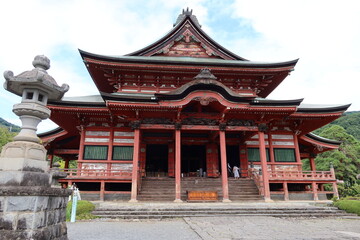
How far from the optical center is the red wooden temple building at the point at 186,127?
13982mm

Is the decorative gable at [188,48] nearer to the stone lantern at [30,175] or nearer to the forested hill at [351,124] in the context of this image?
the stone lantern at [30,175]

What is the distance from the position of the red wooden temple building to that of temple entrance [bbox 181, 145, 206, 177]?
9 cm

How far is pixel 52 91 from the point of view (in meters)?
5.68

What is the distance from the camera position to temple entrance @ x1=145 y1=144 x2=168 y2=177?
18.6 m

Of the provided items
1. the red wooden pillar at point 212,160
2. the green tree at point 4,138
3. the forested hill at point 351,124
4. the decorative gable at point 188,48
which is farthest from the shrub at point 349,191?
the green tree at point 4,138

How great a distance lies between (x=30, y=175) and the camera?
4703 mm

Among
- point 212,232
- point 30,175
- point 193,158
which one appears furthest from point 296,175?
point 30,175

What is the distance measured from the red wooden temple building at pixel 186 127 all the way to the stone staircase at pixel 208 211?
7.65ft

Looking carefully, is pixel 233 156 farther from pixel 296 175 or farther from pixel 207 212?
pixel 207 212

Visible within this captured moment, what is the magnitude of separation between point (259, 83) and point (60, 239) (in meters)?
17.7

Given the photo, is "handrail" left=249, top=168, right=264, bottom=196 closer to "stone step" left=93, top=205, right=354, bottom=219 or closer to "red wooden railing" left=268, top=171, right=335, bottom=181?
"red wooden railing" left=268, top=171, right=335, bottom=181

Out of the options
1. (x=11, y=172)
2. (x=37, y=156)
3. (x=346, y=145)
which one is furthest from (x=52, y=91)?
(x=346, y=145)

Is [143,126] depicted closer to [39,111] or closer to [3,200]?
[39,111]

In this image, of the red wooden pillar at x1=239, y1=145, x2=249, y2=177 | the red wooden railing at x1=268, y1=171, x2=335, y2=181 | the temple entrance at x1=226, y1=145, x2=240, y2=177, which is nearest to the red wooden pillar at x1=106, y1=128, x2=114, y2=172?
the temple entrance at x1=226, y1=145, x2=240, y2=177
